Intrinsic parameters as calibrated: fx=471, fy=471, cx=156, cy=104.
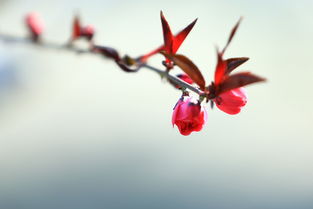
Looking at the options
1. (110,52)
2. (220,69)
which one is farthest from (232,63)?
(110,52)

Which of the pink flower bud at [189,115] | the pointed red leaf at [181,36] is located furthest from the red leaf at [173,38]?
the pink flower bud at [189,115]

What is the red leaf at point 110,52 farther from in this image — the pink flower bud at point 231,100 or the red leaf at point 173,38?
the pink flower bud at point 231,100

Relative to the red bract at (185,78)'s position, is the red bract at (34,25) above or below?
above

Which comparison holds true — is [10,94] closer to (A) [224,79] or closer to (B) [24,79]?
(B) [24,79]

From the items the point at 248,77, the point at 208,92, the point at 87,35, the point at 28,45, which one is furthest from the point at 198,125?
the point at 28,45

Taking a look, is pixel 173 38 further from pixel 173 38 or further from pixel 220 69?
pixel 220 69

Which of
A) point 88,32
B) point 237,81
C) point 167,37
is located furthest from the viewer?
point 88,32
